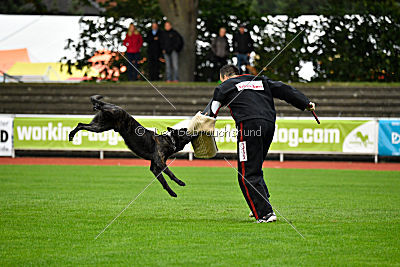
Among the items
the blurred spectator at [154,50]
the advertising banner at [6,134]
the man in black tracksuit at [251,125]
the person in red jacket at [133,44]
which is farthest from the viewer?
the blurred spectator at [154,50]

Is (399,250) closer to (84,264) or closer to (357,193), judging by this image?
(84,264)

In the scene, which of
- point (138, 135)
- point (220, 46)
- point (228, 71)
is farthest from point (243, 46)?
point (138, 135)

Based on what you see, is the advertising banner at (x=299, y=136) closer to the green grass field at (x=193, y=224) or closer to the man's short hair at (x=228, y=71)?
the green grass field at (x=193, y=224)

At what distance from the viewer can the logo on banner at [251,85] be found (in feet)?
30.0

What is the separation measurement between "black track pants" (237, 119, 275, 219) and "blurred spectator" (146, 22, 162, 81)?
1701 centimetres

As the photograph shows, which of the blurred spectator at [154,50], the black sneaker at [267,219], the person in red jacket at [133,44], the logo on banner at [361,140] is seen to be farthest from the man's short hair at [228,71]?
the blurred spectator at [154,50]

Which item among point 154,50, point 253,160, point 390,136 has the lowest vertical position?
point 390,136

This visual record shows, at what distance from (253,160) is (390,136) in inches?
483

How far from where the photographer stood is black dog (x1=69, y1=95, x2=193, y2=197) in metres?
8.33

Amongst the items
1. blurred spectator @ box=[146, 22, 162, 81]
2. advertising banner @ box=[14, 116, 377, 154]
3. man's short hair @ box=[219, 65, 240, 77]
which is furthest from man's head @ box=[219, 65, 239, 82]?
blurred spectator @ box=[146, 22, 162, 81]

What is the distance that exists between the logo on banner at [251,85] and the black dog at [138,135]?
93 cm

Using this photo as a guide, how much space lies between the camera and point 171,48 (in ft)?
84.5

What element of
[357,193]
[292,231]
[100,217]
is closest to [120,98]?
[357,193]

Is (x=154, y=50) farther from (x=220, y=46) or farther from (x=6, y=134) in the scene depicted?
(x=6, y=134)
